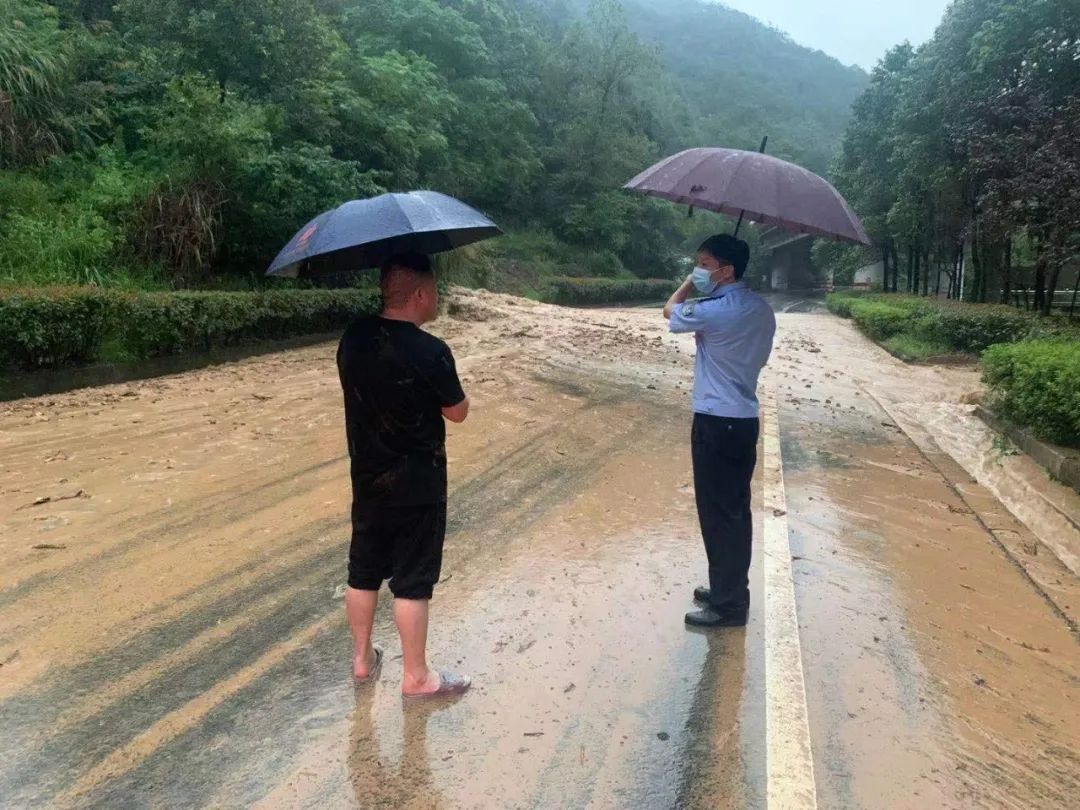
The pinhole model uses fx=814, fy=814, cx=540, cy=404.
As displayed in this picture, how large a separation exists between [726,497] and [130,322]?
8717 mm

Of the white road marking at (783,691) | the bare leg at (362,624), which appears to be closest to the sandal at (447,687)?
the bare leg at (362,624)

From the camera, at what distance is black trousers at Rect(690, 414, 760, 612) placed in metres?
3.71

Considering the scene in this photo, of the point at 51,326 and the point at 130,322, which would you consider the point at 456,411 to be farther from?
the point at 130,322

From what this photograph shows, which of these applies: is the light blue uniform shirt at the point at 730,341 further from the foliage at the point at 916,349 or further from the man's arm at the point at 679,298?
the foliage at the point at 916,349

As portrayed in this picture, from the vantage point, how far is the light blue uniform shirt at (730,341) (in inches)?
144

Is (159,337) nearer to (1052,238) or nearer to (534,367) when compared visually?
(534,367)

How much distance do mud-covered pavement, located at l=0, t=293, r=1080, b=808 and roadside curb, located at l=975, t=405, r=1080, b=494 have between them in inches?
7.0

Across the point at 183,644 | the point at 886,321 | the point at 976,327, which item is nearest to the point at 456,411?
the point at 183,644

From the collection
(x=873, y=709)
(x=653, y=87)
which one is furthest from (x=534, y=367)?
(x=653, y=87)

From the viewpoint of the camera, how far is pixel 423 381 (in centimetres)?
285

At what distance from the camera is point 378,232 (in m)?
2.79

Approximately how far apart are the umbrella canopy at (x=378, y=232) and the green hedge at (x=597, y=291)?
97.5ft

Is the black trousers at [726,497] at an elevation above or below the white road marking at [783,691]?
above

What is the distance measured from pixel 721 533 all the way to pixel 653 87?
66.0 metres
